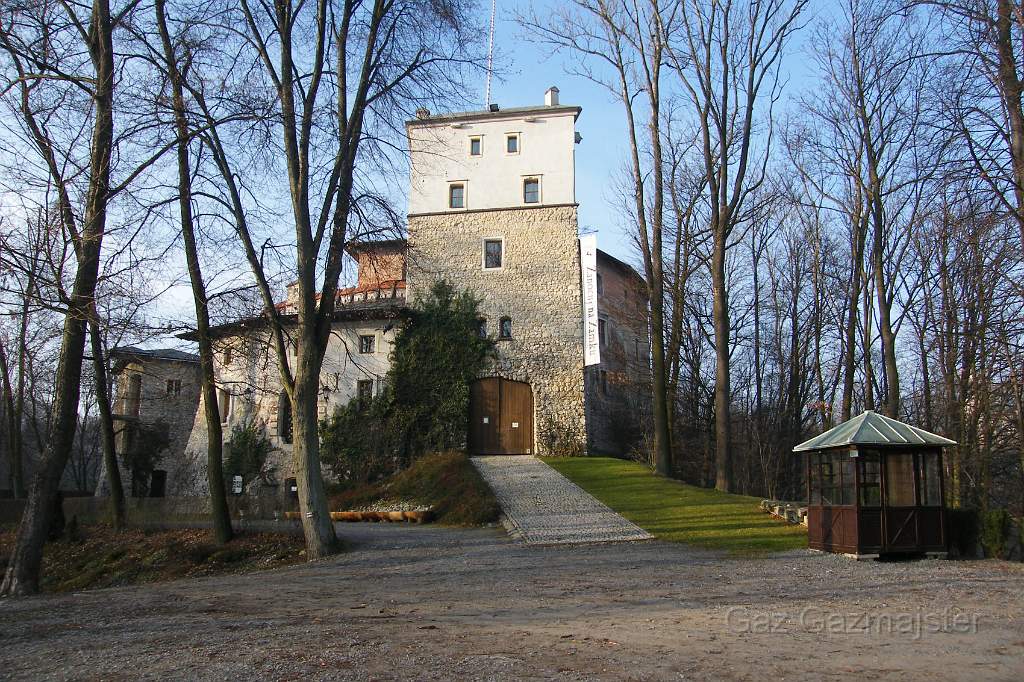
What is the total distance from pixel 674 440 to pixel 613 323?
557 cm

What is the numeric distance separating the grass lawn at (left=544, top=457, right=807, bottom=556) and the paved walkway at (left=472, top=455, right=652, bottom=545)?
464 mm

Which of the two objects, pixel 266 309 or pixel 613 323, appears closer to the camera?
pixel 266 309

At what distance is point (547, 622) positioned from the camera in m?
7.91

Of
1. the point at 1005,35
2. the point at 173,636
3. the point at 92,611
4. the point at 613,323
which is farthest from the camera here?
the point at 613,323

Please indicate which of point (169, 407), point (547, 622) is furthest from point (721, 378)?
point (169, 407)

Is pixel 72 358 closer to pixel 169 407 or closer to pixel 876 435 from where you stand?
pixel 876 435

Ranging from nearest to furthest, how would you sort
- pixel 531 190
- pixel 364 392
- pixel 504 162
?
pixel 364 392, pixel 531 190, pixel 504 162

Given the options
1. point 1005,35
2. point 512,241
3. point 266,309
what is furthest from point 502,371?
point 1005,35

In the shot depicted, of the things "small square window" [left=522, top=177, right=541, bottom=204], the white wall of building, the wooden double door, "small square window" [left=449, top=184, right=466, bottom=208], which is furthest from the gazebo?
"small square window" [left=449, top=184, right=466, bottom=208]

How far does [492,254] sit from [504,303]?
2034 millimetres

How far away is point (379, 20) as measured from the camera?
14.6 m

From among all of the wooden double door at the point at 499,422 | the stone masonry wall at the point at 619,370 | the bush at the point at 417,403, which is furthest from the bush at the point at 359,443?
the stone masonry wall at the point at 619,370

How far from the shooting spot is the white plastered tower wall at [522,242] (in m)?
28.7

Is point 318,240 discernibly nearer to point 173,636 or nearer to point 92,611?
point 92,611
